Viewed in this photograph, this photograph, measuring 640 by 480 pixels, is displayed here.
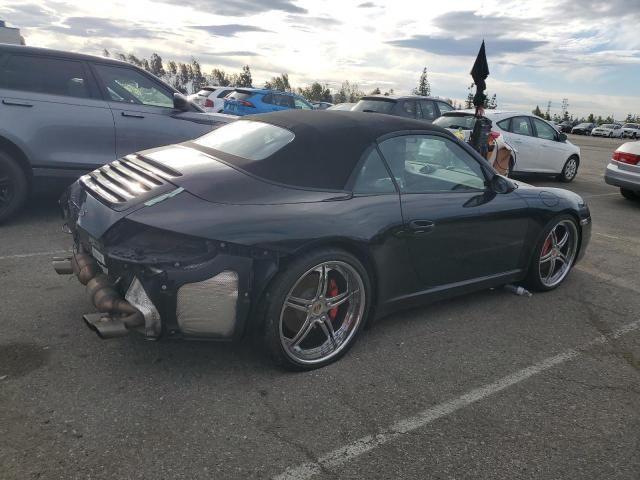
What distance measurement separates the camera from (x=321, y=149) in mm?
3227

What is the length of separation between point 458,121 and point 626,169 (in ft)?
9.79

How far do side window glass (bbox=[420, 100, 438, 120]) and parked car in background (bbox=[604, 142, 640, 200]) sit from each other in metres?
3.67

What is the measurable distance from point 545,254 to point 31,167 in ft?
16.3

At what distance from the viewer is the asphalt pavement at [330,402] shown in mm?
2297

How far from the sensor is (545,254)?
456 cm

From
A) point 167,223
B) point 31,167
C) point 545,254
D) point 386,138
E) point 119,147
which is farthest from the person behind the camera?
point 119,147

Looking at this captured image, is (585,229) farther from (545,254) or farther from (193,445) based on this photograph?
(193,445)

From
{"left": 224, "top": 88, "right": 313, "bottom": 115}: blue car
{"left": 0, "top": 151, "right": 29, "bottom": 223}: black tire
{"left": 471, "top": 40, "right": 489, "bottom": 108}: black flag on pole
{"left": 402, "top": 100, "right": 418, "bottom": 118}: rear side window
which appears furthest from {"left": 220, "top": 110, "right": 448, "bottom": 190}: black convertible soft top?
{"left": 224, "top": 88, "right": 313, "bottom": 115}: blue car

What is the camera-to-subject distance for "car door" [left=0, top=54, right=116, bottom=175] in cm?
521

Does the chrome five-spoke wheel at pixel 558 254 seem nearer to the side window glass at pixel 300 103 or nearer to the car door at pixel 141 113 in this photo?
the car door at pixel 141 113

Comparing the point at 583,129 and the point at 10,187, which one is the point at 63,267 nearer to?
the point at 10,187

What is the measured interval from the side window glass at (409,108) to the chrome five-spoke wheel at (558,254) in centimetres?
676

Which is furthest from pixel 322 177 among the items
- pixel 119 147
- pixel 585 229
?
pixel 119 147

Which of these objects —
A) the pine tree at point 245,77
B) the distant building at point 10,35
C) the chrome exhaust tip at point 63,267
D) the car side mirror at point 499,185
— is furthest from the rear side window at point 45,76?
the pine tree at point 245,77
